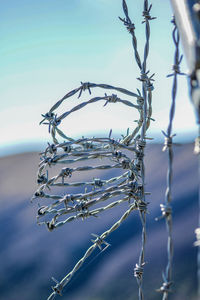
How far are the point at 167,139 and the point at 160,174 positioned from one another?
194cm

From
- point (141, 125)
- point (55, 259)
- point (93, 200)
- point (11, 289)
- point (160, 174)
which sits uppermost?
point (141, 125)

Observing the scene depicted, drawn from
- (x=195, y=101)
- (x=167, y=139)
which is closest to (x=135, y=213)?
(x=167, y=139)

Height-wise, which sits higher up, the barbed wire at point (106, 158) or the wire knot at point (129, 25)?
the wire knot at point (129, 25)

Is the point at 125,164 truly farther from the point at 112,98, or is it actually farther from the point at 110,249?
the point at 110,249

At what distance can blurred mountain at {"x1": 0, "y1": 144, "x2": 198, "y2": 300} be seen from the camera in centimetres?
213

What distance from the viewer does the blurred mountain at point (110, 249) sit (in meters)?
2.13

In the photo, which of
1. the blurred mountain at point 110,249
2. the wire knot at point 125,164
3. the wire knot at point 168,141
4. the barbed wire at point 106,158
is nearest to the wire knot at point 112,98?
the barbed wire at point 106,158

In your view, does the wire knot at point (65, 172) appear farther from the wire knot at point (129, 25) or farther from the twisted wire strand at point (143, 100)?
the wire knot at point (129, 25)

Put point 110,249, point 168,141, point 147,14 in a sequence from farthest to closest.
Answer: point 110,249 < point 147,14 < point 168,141

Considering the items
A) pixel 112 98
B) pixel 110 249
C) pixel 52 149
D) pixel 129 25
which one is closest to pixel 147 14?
pixel 129 25

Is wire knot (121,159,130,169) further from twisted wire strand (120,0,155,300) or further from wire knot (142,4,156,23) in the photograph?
wire knot (142,4,156,23)

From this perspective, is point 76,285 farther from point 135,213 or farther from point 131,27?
point 131,27

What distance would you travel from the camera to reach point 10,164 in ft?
9.35

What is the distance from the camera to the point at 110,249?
2312 millimetres
